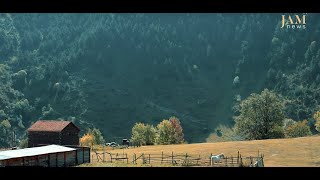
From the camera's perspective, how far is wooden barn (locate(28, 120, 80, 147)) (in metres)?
89.2

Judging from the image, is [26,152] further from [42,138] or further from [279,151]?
[279,151]

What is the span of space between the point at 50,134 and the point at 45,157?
33661 mm

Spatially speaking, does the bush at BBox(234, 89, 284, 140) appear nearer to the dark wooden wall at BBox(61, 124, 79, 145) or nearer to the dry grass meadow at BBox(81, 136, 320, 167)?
the dry grass meadow at BBox(81, 136, 320, 167)

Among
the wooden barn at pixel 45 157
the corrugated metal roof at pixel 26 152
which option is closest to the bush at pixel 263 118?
Answer: the wooden barn at pixel 45 157

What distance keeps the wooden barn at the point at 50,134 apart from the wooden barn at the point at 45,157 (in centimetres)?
2645

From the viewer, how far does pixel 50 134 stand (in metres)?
89.7

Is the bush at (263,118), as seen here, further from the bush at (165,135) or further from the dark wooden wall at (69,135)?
the dark wooden wall at (69,135)
